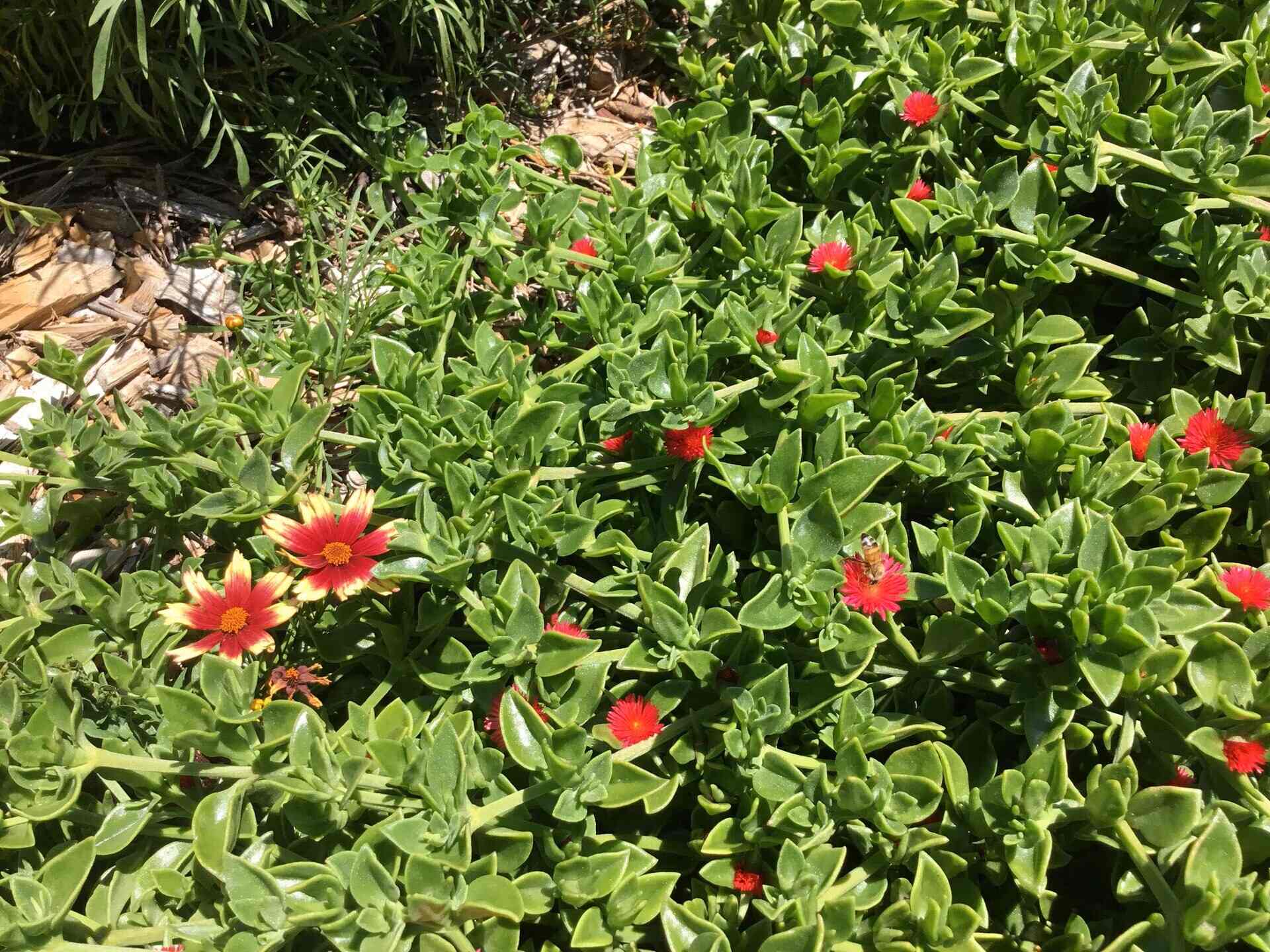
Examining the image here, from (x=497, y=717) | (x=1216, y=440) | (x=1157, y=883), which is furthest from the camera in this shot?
(x=1216, y=440)

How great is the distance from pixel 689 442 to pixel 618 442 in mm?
166

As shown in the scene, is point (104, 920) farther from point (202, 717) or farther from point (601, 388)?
point (601, 388)

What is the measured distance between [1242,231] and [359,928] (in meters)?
1.85

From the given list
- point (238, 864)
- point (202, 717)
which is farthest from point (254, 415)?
point (238, 864)

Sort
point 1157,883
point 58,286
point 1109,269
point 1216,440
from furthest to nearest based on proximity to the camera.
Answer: point 58,286 → point 1109,269 → point 1216,440 → point 1157,883

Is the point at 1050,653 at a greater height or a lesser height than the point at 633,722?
greater

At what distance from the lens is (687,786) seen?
1.62 meters

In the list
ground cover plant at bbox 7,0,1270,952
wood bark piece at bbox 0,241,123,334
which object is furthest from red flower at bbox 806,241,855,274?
wood bark piece at bbox 0,241,123,334

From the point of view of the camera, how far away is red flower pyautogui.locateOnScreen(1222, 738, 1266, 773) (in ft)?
4.36

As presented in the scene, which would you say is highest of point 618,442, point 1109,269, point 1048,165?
point 1048,165

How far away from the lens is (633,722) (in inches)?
59.4

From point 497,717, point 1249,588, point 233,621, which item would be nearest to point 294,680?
point 233,621

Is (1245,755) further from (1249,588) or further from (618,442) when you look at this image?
(618,442)

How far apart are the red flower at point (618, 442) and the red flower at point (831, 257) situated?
494 millimetres
